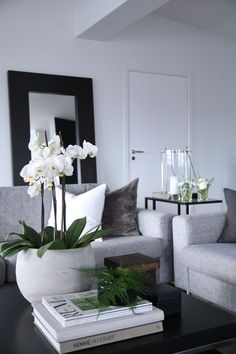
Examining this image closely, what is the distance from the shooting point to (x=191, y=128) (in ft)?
16.4

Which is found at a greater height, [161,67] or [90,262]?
[161,67]

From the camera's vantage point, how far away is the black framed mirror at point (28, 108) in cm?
392

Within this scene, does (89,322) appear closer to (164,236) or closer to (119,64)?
(164,236)

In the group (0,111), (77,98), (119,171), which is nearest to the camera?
(0,111)

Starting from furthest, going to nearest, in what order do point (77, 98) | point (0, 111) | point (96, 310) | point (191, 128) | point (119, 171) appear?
Result: 1. point (191, 128)
2. point (119, 171)
3. point (77, 98)
4. point (0, 111)
5. point (96, 310)

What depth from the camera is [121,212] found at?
9.61ft

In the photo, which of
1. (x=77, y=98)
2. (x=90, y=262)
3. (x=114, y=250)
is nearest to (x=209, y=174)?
(x=77, y=98)

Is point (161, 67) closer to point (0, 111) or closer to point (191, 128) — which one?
point (191, 128)

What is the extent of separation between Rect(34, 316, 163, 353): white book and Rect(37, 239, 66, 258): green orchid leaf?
23 centimetres

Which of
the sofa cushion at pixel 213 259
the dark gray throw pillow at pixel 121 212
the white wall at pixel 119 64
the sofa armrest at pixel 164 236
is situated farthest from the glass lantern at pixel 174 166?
the sofa cushion at pixel 213 259

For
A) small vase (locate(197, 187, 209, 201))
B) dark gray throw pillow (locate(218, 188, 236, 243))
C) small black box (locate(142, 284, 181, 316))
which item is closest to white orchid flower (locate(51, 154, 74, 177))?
small black box (locate(142, 284, 181, 316))

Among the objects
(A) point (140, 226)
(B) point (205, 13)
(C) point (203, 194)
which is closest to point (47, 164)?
(A) point (140, 226)

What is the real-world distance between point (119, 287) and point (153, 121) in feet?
11.9

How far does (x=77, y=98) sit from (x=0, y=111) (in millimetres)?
818
